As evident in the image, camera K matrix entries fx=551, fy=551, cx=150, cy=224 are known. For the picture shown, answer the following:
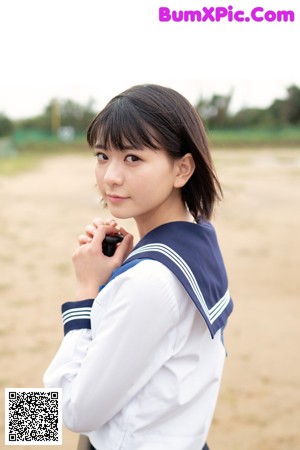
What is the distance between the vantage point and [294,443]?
2459 millimetres

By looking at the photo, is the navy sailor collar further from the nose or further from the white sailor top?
the nose

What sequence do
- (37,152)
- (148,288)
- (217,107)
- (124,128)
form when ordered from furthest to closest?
(217,107)
(37,152)
(124,128)
(148,288)

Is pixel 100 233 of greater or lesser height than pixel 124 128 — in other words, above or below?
below

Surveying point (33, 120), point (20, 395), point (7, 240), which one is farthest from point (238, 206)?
point (33, 120)

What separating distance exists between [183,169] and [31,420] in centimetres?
77

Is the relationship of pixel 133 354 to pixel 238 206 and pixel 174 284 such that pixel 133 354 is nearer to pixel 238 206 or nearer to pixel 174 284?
pixel 174 284

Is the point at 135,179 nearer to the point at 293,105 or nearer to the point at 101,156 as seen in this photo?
the point at 101,156

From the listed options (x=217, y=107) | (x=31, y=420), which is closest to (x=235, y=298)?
(x=31, y=420)

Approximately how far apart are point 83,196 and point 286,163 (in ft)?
28.1

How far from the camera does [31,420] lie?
4.60 ft

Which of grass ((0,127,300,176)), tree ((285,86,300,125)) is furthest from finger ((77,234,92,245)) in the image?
tree ((285,86,300,125))

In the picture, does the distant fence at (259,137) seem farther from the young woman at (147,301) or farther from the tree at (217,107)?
the young woman at (147,301)

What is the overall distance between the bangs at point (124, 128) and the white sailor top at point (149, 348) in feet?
0.55

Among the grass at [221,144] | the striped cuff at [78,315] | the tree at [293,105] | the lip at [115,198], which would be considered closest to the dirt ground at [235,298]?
the lip at [115,198]
